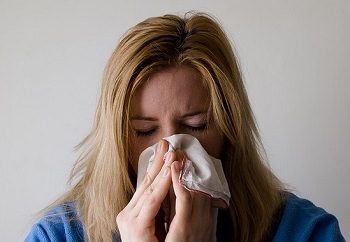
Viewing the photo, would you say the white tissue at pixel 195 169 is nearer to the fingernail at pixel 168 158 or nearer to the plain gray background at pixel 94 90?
the fingernail at pixel 168 158

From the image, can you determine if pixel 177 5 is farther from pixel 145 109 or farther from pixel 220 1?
pixel 145 109

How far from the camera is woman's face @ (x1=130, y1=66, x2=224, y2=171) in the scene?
2.79 feet

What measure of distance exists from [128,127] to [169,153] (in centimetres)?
10

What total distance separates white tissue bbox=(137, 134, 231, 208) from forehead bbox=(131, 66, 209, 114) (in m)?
0.05

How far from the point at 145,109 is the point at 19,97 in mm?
407

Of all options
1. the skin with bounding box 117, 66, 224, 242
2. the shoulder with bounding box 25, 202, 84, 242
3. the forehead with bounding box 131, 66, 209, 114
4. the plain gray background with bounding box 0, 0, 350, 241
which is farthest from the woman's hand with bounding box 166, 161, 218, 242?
the plain gray background with bounding box 0, 0, 350, 241

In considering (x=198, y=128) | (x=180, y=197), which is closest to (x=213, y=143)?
(x=198, y=128)

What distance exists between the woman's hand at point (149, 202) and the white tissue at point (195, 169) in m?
0.02

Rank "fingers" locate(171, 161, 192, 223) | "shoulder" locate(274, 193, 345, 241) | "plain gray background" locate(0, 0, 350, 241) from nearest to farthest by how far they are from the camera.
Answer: "fingers" locate(171, 161, 192, 223) < "shoulder" locate(274, 193, 345, 241) < "plain gray background" locate(0, 0, 350, 241)

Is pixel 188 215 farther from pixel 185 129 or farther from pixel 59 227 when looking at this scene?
pixel 59 227

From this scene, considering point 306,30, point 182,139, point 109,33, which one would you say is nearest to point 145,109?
point 182,139

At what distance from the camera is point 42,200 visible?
115 cm

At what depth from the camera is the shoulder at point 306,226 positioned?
37.6 inches

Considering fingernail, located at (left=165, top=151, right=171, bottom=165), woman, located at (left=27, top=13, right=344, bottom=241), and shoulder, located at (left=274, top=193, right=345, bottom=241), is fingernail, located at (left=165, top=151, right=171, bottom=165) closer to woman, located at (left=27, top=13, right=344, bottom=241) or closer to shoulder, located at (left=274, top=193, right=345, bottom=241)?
woman, located at (left=27, top=13, right=344, bottom=241)
